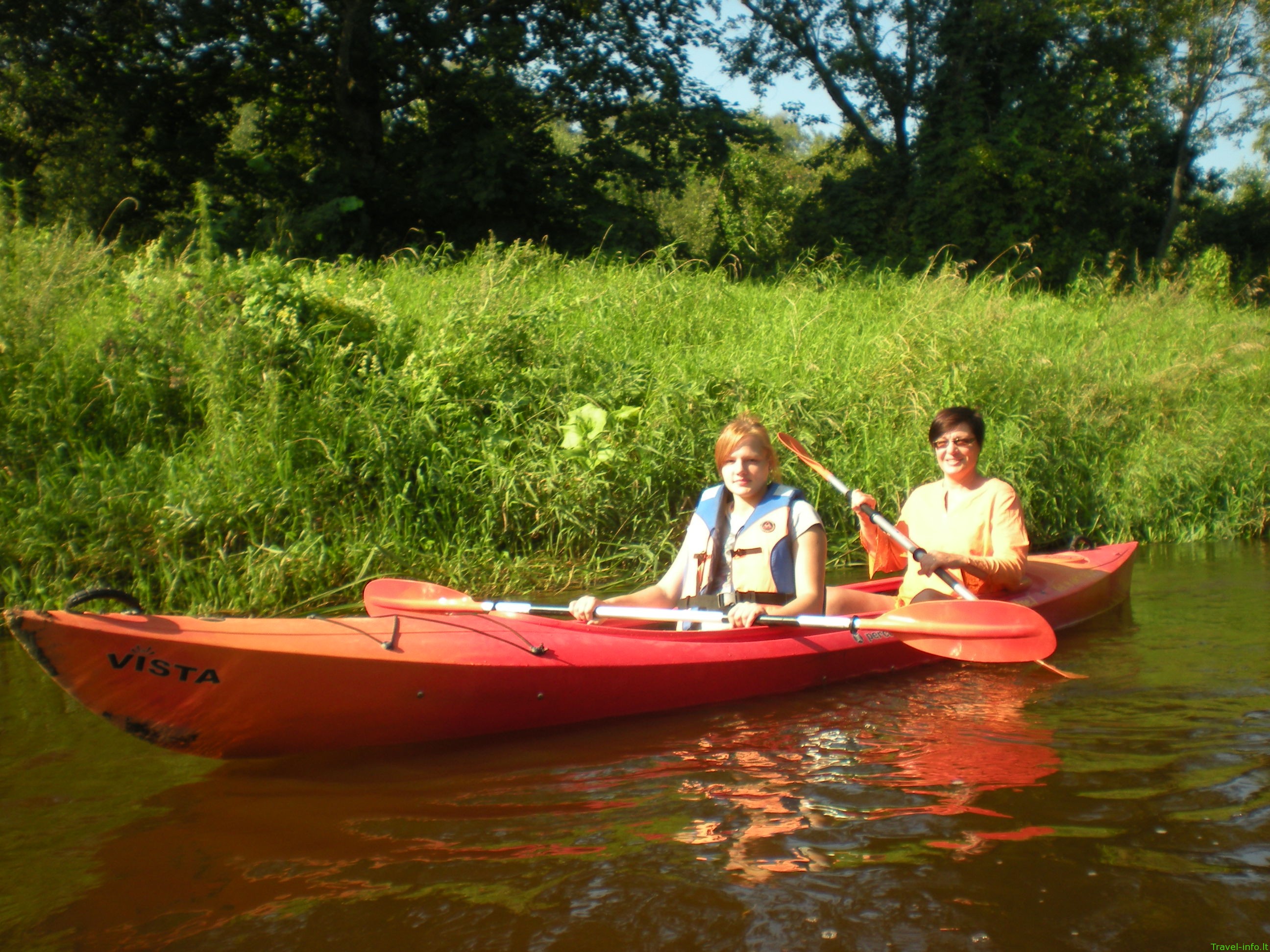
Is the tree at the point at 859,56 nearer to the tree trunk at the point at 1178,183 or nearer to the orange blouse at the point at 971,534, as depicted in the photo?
the tree trunk at the point at 1178,183

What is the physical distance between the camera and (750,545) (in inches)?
145

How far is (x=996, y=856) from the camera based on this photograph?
2.36 m

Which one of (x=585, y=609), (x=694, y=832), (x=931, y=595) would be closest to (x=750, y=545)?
(x=585, y=609)

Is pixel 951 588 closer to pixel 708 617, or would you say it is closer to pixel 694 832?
pixel 708 617

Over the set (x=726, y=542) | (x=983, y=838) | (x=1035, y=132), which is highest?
(x=1035, y=132)

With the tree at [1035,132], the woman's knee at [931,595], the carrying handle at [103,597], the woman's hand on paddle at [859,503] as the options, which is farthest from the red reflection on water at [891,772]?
the tree at [1035,132]

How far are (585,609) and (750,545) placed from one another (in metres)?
0.67

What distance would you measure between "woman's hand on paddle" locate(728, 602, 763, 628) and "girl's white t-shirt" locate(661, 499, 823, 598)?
23 cm

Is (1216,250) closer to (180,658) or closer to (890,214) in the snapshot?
(890,214)

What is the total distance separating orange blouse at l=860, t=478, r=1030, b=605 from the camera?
400 centimetres

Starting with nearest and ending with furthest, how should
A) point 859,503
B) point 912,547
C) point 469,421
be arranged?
point 912,547 < point 859,503 < point 469,421

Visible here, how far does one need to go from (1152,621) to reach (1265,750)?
1.95 m

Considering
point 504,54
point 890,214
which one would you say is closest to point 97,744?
point 504,54

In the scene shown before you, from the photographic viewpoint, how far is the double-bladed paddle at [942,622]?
350 centimetres
